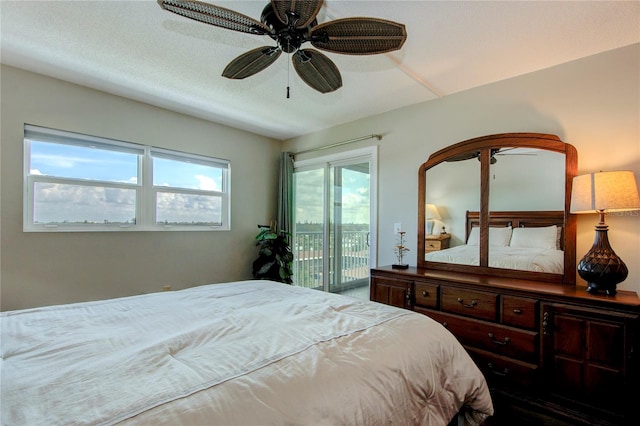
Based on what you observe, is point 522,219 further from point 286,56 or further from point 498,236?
point 286,56

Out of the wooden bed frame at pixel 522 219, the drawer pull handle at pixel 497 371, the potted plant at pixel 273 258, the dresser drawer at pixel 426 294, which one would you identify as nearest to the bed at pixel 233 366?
the drawer pull handle at pixel 497 371

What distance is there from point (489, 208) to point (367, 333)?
187cm

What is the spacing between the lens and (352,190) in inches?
147

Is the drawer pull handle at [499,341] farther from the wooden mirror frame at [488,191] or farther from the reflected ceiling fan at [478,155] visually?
the reflected ceiling fan at [478,155]

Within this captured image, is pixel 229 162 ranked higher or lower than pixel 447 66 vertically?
lower

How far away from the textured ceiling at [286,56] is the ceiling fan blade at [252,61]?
330 millimetres

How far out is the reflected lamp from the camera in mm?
2854

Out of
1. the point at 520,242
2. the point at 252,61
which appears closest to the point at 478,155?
the point at 520,242

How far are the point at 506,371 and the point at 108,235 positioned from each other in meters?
3.56

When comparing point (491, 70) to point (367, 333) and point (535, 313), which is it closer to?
point (535, 313)

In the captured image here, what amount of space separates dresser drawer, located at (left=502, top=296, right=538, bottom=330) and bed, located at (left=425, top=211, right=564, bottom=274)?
463 mm

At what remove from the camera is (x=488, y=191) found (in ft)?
8.27

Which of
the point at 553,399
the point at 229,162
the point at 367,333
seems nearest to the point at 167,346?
the point at 367,333

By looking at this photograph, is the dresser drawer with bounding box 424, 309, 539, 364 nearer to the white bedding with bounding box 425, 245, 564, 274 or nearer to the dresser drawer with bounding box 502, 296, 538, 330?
the dresser drawer with bounding box 502, 296, 538, 330
